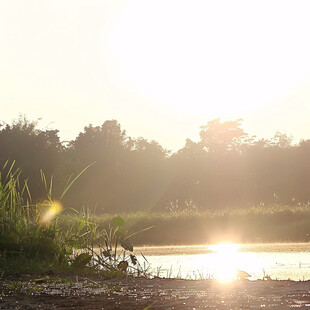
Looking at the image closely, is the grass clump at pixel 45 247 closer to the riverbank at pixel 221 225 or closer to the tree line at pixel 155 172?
the riverbank at pixel 221 225

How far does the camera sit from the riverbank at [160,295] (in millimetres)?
3262

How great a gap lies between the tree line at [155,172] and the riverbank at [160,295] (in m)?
27.9

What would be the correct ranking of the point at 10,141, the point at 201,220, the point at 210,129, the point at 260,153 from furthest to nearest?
the point at 210,129, the point at 260,153, the point at 10,141, the point at 201,220

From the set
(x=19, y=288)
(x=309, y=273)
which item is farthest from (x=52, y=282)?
(x=309, y=273)

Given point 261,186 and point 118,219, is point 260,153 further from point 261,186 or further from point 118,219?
point 118,219

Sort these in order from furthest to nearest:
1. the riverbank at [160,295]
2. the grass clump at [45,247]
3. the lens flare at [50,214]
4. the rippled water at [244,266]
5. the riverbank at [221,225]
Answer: the riverbank at [221,225] < the rippled water at [244,266] < the lens flare at [50,214] < the grass clump at [45,247] < the riverbank at [160,295]

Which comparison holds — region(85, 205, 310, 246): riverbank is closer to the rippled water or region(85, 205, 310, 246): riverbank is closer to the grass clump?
the rippled water

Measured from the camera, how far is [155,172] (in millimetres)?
41656

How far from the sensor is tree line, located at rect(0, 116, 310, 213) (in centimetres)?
3462

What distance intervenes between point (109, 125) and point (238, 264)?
4067cm

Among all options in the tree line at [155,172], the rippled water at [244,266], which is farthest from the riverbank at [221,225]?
the tree line at [155,172]

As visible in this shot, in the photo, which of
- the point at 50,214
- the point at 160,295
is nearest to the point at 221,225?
the point at 50,214

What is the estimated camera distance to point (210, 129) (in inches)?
2404

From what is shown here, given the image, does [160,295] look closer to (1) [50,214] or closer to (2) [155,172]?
(1) [50,214]
